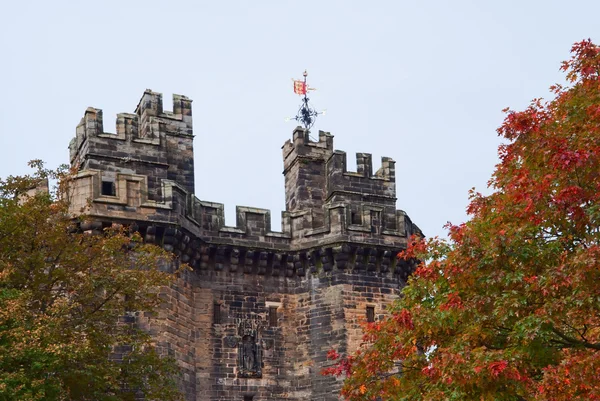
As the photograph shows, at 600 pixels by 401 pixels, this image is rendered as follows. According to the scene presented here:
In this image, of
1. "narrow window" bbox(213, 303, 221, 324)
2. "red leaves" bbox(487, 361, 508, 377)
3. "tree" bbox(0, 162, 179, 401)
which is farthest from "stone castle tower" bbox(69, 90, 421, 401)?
"red leaves" bbox(487, 361, 508, 377)

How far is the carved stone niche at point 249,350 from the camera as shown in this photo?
33312 millimetres

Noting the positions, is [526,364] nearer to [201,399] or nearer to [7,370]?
[7,370]

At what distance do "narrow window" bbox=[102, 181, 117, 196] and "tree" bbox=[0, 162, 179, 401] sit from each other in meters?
2.55

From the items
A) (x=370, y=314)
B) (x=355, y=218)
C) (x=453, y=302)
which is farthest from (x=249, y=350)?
(x=453, y=302)

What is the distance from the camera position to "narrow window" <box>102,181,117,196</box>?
104 feet

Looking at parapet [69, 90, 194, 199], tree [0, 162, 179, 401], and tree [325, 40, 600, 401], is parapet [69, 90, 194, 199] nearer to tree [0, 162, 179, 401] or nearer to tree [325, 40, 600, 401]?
tree [0, 162, 179, 401]

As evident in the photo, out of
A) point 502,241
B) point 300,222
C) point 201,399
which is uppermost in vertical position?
point 300,222

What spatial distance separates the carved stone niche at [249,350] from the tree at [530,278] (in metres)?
11.2

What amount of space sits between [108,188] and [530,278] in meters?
15.5

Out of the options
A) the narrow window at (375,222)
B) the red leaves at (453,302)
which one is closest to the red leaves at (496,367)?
the red leaves at (453,302)

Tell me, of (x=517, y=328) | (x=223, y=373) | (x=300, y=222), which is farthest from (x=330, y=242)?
(x=517, y=328)

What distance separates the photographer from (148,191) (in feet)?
107

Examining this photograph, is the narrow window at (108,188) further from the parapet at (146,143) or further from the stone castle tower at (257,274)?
the parapet at (146,143)

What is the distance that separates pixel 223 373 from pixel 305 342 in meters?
2.71
